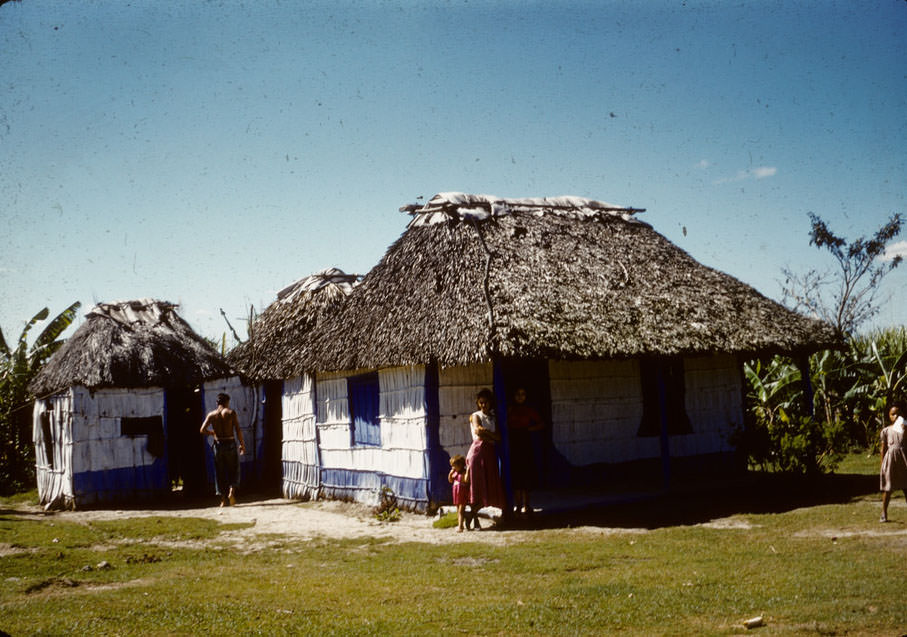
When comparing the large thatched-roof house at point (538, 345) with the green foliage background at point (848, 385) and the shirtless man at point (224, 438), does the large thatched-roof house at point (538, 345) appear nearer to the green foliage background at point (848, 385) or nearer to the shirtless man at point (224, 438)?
the shirtless man at point (224, 438)

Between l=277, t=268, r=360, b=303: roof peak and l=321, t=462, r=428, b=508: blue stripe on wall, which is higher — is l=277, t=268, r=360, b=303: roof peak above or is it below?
above

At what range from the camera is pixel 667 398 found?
42.3ft

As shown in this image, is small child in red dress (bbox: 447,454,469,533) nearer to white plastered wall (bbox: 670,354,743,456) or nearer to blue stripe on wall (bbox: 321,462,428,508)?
blue stripe on wall (bbox: 321,462,428,508)

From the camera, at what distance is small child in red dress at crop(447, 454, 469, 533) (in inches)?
380

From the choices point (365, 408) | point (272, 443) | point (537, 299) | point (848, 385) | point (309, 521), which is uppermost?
point (537, 299)

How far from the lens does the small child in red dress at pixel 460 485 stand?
966cm

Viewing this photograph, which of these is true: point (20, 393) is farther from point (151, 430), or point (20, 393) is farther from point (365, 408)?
point (365, 408)

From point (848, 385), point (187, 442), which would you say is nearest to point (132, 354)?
point (187, 442)

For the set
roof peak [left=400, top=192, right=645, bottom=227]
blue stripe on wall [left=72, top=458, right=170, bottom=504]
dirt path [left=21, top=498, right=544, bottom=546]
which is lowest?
dirt path [left=21, top=498, right=544, bottom=546]

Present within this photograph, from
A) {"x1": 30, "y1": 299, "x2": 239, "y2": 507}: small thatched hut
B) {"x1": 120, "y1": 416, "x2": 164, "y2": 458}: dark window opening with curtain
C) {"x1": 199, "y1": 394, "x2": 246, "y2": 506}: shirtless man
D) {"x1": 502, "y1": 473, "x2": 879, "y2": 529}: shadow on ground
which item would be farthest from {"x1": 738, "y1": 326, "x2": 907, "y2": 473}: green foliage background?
{"x1": 120, "y1": 416, "x2": 164, "y2": 458}: dark window opening with curtain

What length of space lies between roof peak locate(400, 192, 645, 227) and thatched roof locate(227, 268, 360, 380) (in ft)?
9.73

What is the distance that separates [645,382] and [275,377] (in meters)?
6.56

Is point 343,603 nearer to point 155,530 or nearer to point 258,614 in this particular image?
point 258,614

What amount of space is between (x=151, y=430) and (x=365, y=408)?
490 cm
